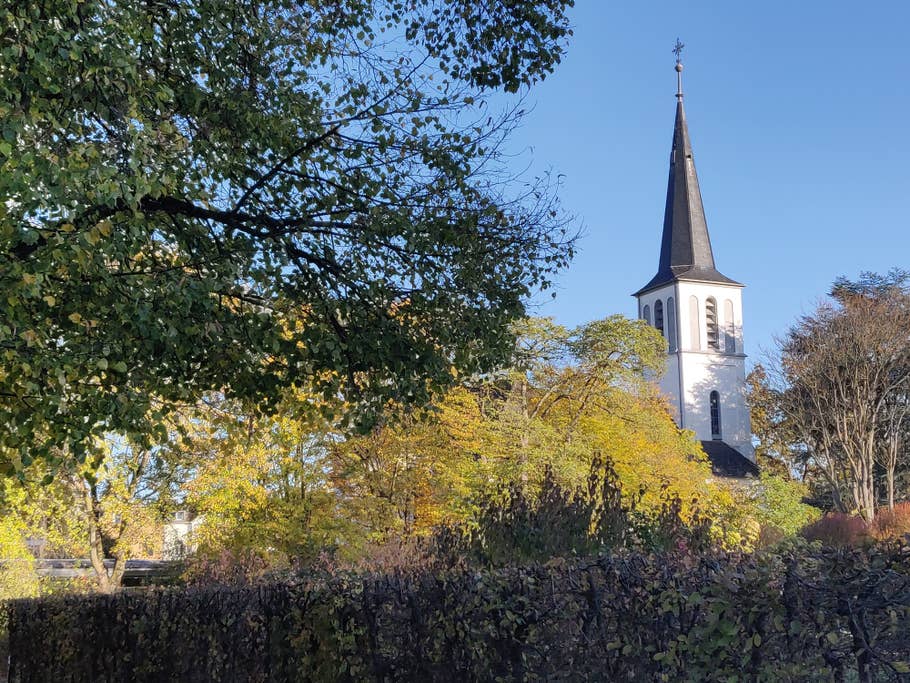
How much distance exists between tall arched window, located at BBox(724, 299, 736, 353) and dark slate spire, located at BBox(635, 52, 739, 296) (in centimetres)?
189

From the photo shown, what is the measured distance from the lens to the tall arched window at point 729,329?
6328 centimetres

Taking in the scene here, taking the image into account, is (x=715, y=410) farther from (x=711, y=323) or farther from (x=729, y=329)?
(x=711, y=323)

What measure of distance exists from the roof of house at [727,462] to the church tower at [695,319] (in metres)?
1.11

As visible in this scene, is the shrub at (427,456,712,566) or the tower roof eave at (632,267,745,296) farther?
the tower roof eave at (632,267,745,296)

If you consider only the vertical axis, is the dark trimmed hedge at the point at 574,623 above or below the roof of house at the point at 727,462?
below

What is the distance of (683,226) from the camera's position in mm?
61281

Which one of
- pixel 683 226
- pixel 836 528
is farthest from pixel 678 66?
pixel 836 528

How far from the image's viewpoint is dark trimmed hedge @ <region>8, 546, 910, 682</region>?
349 centimetres

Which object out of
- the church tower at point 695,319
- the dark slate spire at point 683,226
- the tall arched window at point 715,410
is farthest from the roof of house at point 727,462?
the dark slate spire at point 683,226

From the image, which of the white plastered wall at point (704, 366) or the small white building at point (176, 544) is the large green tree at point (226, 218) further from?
the white plastered wall at point (704, 366)

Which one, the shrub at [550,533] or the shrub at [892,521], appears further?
the shrub at [892,521]

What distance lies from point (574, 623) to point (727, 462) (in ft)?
175

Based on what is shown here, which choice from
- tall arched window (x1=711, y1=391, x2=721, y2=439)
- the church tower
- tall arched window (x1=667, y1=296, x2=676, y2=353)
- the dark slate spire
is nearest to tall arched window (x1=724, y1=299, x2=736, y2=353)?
the church tower

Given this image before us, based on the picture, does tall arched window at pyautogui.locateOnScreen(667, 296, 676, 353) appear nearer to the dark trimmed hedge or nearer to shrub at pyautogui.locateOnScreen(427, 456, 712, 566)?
shrub at pyautogui.locateOnScreen(427, 456, 712, 566)
